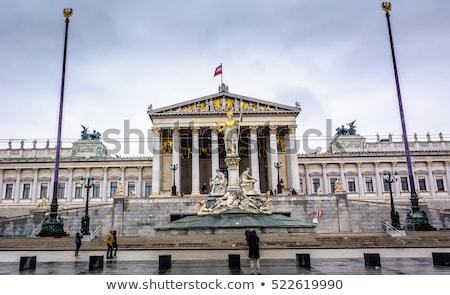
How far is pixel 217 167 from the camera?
4972 centimetres

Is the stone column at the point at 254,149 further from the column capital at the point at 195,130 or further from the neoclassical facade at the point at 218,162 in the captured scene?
the column capital at the point at 195,130

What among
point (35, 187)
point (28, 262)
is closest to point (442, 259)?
point (28, 262)

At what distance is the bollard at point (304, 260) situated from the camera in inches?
505

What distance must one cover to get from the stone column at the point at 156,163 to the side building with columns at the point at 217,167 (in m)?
0.13

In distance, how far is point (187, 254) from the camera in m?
16.2

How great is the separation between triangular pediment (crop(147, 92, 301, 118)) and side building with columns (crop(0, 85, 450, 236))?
0.14m

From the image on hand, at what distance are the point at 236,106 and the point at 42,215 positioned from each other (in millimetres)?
27687

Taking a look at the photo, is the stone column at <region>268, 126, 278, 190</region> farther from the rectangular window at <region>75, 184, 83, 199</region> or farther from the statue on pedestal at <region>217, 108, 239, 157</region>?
the rectangular window at <region>75, 184, 83, 199</region>

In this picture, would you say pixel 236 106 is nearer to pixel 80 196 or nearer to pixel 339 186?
pixel 339 186

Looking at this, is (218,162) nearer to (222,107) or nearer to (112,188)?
(222,107)

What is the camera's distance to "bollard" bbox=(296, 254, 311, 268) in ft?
42.1

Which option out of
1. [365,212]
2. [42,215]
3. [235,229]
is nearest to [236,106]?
[365,212]

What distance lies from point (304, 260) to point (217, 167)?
36.9m

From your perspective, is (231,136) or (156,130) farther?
(156,130)
